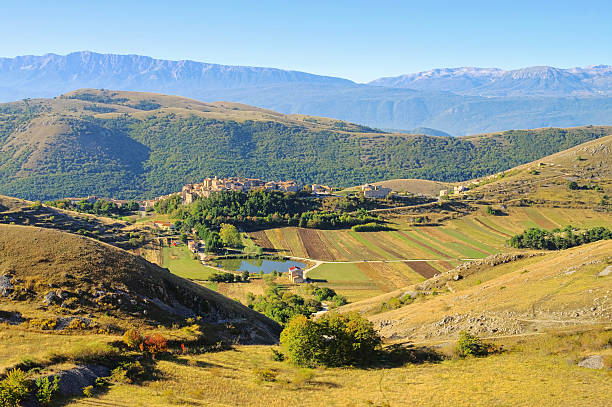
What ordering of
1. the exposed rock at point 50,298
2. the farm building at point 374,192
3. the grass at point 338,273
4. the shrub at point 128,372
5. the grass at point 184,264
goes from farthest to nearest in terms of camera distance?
the farm building at point 374,192 < the grass at point 338,273 < the grass at point 184,264 < the exposed rock at point 50,298 < the shrub at point 128,372

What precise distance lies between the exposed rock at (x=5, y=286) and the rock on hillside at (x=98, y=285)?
20 centimetres

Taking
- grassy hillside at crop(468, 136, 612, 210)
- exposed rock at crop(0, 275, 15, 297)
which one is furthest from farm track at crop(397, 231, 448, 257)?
exposed rock at crop(0, 275, 15, 297)

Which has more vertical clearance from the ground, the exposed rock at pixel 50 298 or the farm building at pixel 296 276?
the exposed rock at pixel 50 298

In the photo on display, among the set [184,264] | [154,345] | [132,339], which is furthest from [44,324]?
[184,264]

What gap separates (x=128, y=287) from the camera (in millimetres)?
39156

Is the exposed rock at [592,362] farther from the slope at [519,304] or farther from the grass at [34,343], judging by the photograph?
the grass at [34,343]

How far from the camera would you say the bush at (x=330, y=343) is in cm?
3375

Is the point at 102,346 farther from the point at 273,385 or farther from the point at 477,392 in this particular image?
the point at 477,392

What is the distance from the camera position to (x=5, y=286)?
36219 millimetres

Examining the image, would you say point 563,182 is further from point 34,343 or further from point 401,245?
point 34,343

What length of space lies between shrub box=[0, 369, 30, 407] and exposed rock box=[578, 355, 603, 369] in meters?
32.5

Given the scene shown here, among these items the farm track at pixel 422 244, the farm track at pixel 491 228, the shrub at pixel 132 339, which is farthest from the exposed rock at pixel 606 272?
the farm track at pixel 491 228

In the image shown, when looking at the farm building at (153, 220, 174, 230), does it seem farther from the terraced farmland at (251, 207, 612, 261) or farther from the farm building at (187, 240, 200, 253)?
the terraced farmland at (251, 207, 612, 261)

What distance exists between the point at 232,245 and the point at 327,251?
23.9 m
